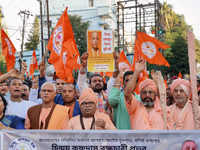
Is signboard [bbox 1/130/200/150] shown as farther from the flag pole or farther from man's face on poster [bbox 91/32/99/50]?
man's face on poster [bbox 91/32/99/50]

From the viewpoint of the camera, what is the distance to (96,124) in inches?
119

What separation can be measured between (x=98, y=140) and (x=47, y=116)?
1010 mm

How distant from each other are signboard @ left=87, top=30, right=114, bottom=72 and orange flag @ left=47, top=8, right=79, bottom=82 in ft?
1.52

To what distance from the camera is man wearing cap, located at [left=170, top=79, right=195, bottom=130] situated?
3.55m

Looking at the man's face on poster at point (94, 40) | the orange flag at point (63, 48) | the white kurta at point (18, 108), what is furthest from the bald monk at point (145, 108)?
the white kurta at point (18, 108)

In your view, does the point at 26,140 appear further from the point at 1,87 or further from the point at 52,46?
the point at 1,87

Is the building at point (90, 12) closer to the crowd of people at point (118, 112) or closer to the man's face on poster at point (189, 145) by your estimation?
the crowd of people at point (118, 112)

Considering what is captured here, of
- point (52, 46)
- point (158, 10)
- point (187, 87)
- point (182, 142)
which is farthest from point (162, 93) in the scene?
point (158, 10)

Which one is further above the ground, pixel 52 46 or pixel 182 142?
pixel 52 46

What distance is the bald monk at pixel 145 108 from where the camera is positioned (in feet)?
10.9

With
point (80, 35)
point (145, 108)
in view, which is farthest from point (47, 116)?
point (80, 35)

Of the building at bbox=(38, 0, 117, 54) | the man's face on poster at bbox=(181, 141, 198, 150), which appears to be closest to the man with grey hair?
the man's face on poster at bbox=(181, 141, 198, 150)

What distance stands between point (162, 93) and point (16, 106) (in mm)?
2317

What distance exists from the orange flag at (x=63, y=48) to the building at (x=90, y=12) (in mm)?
29750
